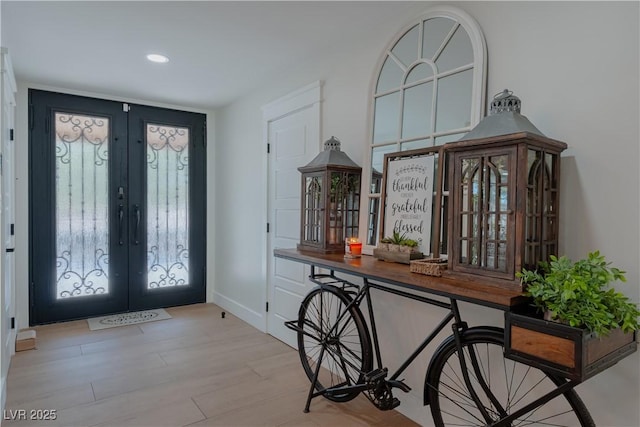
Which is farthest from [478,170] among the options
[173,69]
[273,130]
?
[173,69]

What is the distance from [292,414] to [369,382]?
0.58 m

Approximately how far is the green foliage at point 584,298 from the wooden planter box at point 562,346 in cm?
4

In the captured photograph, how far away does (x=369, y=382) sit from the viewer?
6.64 ft

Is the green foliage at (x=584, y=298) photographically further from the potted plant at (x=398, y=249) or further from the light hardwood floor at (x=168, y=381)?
the light hardwood floor at (x=168, y=381)

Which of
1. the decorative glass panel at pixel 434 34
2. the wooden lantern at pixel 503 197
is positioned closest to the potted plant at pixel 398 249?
the wooden lantern at pixel 503 197

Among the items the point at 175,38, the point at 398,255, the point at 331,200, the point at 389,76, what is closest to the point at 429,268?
the point at 398,255

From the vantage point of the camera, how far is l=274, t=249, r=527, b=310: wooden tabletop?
1310 millimetres

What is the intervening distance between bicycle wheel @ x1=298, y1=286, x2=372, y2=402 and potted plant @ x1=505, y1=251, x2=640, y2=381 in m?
1.00

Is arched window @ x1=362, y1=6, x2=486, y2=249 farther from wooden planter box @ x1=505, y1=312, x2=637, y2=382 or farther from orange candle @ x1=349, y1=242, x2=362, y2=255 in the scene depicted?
wooden planter box @ x1=505, y1=312, x2=637, y2=382

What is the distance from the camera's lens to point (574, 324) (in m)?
1.15

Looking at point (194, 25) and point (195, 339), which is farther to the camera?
point (195, 339)

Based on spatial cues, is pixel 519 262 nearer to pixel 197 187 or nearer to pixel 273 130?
pixel 273 130

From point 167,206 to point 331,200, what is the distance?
2.79m

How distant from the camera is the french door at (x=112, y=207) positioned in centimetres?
387
